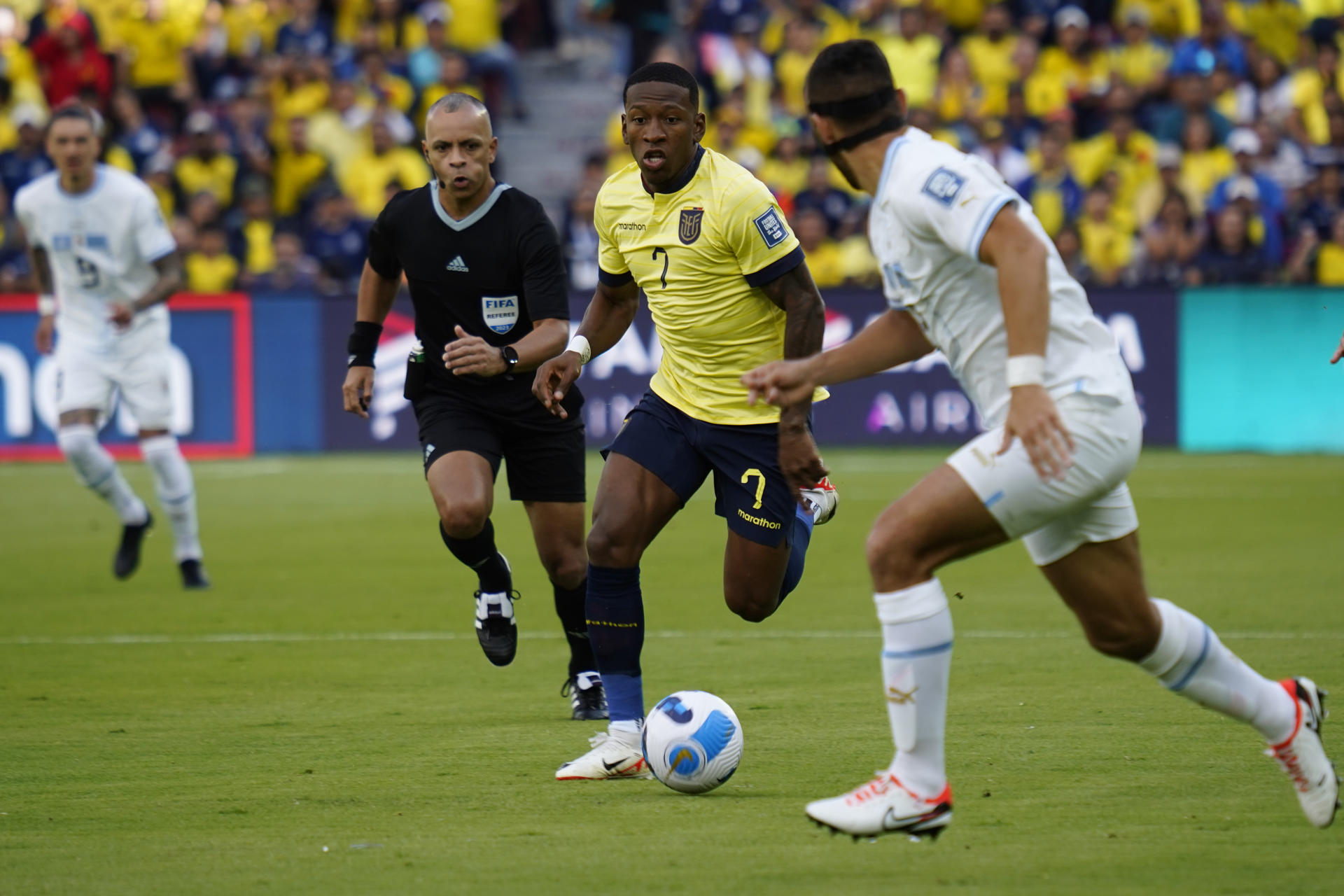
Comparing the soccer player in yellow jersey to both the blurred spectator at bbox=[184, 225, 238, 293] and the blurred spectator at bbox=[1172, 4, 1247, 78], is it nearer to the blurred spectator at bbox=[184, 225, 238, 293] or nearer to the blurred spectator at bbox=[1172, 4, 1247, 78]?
the blurred spectator at bbox=[184, 225, 238, 293]

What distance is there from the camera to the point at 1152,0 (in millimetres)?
22203

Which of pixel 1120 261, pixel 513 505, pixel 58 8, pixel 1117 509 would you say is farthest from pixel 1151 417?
pixel 58 8

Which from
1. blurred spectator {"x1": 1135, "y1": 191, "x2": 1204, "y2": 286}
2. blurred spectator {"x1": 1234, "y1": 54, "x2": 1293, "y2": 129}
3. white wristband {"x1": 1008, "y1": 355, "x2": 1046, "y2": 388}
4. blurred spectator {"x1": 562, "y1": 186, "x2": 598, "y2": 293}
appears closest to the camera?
white wristband {"x1": 1008, "y1": 355, "x2": 1046, "y2": 388}

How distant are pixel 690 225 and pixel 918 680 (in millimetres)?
2256

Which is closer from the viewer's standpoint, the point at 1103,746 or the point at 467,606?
the point at 1103,746

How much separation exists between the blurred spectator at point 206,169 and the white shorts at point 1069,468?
1806 cm

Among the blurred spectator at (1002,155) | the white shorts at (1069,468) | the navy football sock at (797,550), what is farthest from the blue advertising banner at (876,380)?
the white shorts at (1069,468)

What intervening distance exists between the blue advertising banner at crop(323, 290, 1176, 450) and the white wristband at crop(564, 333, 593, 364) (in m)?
10.7

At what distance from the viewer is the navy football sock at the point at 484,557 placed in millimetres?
7195

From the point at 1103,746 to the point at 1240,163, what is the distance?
14.3 m

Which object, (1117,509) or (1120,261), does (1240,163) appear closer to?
(1120,261)

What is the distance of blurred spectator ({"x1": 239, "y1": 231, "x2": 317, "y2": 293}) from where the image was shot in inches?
758

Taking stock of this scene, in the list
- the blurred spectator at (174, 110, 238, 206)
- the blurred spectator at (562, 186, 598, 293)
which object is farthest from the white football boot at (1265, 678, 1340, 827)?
the blurred spectator at (174, 110, 238, 206)

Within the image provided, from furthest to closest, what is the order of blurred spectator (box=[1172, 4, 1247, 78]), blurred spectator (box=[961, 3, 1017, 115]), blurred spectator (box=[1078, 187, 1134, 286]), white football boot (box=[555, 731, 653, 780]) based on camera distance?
blurred spectator (box=[961, 3, 1017, 115]) → blurred spectator (box=[1172, 4, 1247, 78]) → blurred spectator (box=[1078, 187, 1134, 286]) → white football boot (box=[555, 731, 653, 780])
